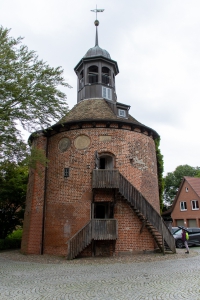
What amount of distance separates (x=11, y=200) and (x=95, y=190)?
29.9ft

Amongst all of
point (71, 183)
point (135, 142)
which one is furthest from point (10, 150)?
point (135, 142)

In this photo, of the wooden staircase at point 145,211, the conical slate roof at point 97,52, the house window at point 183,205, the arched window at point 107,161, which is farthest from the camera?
the house window at point 183,205

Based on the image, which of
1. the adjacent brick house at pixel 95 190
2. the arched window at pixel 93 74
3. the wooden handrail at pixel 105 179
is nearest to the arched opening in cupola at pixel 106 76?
the arched window at pixel 93 74

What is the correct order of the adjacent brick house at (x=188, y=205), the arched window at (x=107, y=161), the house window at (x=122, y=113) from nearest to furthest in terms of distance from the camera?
the arched window at (x=107, y=161) → the house window at (x=122, y=113) → the adjacent brick house at (x=188, y=205)

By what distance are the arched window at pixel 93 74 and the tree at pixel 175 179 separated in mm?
34355

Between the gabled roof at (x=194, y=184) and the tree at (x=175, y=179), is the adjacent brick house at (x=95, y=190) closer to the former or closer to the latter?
the gabled roof at (x=194, y=184)

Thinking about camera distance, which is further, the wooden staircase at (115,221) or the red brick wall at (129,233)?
the red brick wall at (129,233)

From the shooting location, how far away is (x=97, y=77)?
21.2 m

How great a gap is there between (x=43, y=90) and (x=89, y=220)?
7.57 metres

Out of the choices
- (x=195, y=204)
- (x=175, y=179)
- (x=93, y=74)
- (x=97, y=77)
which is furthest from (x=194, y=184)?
(x=93, y=74)

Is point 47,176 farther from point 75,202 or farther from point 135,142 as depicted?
point 135,142

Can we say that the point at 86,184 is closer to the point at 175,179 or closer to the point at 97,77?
the point at 97,77

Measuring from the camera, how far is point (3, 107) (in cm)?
1181

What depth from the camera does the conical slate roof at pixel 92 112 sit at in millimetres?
17109
